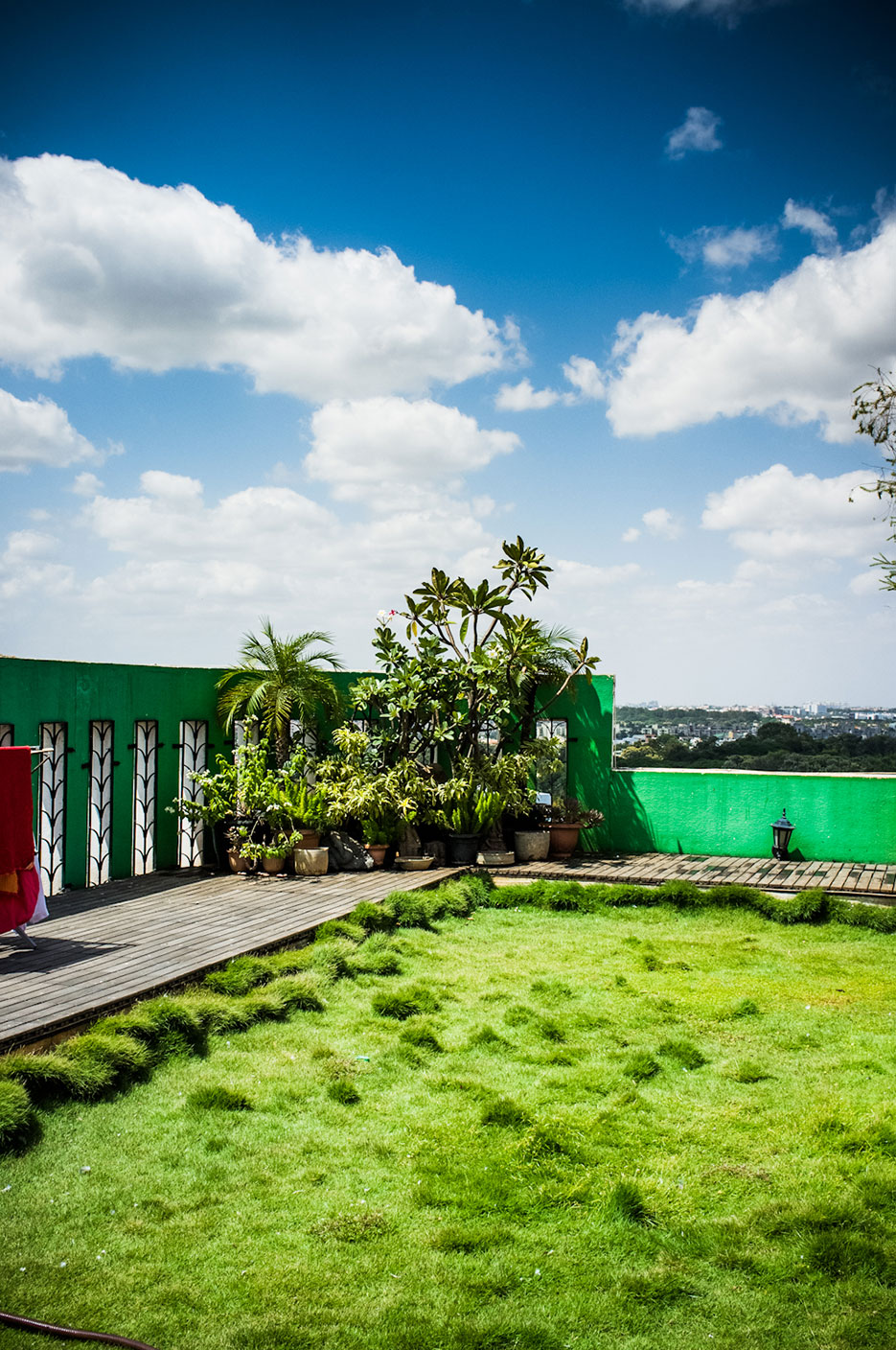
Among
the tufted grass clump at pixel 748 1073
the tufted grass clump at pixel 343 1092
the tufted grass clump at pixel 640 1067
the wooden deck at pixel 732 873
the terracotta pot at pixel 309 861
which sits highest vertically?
the terracotta pot at pixel 309 861

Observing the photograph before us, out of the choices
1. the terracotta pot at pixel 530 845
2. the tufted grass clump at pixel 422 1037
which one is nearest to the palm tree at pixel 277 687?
the terracotta pot at pixel 530 845

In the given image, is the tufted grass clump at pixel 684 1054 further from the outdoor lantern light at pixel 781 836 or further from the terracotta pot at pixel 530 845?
the outdoor lantern light at pixel 781 836

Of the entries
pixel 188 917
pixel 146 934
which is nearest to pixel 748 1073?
pixel 146 934

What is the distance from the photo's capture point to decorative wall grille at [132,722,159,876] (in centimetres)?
921

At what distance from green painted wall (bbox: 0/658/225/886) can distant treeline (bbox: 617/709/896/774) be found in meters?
5.50

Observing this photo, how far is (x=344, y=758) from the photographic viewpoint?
1063 cm

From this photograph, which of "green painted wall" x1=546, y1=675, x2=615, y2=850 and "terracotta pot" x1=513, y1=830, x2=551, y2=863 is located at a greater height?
"green painted wall" x1=546, y1=675, x2=615, y2=850

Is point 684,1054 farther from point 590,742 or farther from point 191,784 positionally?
point 590,742

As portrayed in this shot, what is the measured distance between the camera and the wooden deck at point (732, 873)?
915 centimetres

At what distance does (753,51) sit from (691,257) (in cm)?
235

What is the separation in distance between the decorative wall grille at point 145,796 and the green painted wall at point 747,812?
18.4 ft

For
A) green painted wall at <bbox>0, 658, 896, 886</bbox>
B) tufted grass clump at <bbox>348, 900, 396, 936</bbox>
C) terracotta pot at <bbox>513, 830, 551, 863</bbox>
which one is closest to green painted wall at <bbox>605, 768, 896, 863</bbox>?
green painted wall at <bbox>0, 658, 896, 886</bbox>

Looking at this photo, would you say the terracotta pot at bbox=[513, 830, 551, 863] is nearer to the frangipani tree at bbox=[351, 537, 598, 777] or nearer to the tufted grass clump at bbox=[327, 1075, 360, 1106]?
the frangipani tree at bbox=[351, 537, 598, 777]

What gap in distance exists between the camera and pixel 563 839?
1129cm
